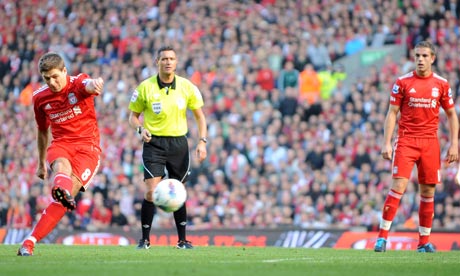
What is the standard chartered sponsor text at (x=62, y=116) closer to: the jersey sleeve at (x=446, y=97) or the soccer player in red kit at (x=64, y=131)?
the soccer player in red kit at (x=64, y=131)

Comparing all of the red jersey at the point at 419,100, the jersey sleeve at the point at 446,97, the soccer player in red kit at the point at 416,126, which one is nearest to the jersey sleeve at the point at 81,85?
the soccer player in red kit at the point at 416,126

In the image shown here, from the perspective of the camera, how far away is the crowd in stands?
20484 millimetres

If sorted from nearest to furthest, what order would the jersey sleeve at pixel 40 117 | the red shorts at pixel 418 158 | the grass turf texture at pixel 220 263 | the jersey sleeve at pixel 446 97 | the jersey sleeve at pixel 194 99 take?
the grass turf texture at pixel 220 263, the jersey sleeve at pixel 40 117, the red shorts at pixel 418 158, the jersey sleeve at pixel 446 97, the jersey sleeve at pixel 194 99

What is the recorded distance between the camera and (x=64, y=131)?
37.3 ft

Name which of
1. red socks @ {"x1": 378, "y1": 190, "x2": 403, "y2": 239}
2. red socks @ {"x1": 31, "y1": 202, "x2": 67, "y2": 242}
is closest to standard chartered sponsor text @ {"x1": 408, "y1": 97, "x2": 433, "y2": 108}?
red socks @ {"x1": 378, "y1": 190, "x2": 403, "y2": 239}

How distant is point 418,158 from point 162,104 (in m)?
3.29

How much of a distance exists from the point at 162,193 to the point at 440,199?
28.1 feet

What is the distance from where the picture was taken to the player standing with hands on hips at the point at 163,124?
12.9m

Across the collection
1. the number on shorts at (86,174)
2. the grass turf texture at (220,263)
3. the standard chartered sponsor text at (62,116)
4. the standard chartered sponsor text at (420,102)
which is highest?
the standard chartered sponsor text at (420,102)

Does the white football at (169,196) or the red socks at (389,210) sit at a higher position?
the white football at (169,196)

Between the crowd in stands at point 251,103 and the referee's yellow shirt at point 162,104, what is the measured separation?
18.3ft

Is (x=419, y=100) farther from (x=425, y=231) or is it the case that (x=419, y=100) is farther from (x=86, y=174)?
(x=86, y=174)

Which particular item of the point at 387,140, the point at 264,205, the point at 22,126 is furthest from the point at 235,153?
the point at 387,140

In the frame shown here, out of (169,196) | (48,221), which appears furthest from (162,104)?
(48,221)
